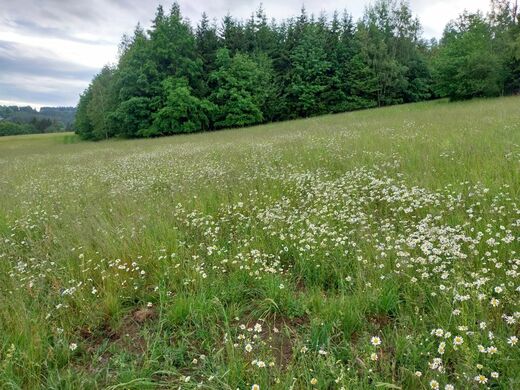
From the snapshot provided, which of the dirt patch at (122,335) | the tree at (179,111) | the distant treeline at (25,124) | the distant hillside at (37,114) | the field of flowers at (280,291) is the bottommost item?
the dirt patch at (122,335)

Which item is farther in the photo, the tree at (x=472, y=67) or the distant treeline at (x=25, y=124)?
the distant treeline at (x=25, y=124)

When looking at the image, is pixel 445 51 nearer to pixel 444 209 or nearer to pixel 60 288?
pixel 444 209

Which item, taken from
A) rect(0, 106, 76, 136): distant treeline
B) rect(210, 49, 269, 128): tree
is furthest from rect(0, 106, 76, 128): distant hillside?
rect(210, 49, 269, 128): tree

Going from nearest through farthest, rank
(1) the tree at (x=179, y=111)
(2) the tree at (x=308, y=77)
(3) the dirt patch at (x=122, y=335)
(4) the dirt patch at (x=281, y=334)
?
(4) the dirt patch at (x=281, y=334), (3) the dirt patch at (x=122, y=335), (1) the tree at (x=179, y=111), (2) the tree at (x=308, y=77)

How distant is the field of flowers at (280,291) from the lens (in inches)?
75.8

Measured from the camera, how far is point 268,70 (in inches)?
1667

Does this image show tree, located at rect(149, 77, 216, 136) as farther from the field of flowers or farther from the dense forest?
the field of flowers

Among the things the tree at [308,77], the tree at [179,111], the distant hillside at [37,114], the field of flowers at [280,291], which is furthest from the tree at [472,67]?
A: the distant hillside at [37,114]

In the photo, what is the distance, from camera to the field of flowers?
193 cm

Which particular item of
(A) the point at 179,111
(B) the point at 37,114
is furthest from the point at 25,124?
(A) the point at 179,111

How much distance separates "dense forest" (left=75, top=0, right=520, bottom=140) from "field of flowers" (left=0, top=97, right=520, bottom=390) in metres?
35.5

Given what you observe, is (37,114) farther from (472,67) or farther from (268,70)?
(472,67)

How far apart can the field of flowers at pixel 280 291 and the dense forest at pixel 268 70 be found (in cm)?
3551

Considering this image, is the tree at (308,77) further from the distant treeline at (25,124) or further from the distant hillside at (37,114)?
the distant hillside at (37,114)
